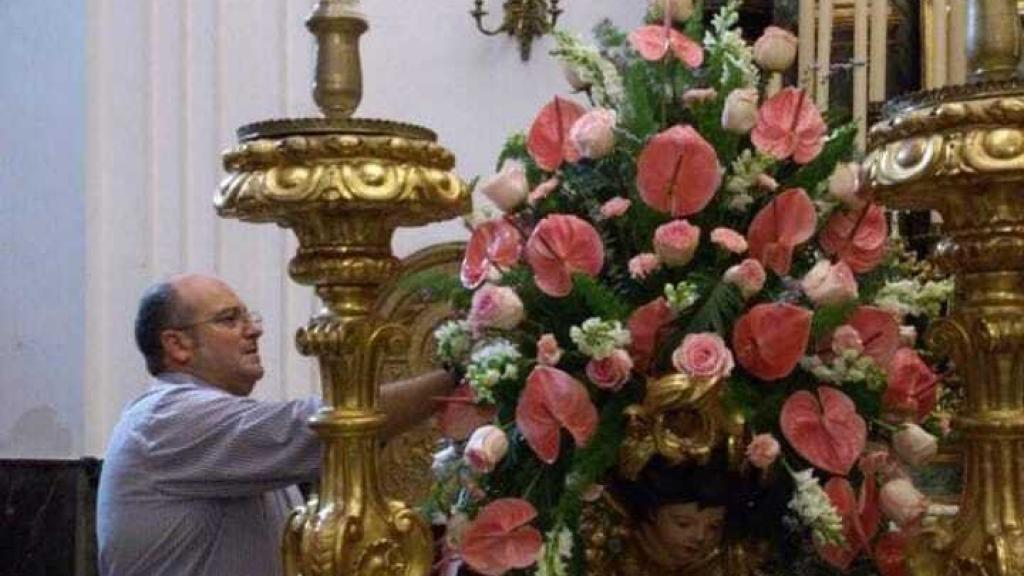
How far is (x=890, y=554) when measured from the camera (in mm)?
1541

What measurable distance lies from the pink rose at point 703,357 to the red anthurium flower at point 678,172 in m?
0.12

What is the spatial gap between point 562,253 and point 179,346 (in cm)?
115

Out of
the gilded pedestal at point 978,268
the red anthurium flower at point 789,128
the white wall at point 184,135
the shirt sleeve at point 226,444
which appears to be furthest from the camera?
the white wall at point 184,135

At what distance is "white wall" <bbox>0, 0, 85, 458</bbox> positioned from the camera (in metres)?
4.08

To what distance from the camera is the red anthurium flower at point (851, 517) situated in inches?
58.9

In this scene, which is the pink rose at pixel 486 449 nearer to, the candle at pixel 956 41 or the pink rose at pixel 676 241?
the pink rose at pixel 676 241

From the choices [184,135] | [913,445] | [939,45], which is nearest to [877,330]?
[913,445]

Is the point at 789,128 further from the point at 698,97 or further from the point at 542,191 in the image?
the point at 542,191

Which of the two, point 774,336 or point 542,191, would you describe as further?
point 542,191

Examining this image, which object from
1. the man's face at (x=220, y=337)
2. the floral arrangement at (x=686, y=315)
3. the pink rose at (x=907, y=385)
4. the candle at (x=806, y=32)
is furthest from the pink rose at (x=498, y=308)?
the candle at (x=806, y=32)

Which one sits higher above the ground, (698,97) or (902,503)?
(698,97)

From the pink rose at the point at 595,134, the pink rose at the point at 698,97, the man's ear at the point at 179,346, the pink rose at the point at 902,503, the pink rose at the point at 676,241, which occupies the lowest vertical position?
the pink rose at the point at 902,503

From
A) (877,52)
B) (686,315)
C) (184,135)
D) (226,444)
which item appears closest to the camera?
(686,315)

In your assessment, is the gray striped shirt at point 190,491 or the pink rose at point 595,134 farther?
the gray striped shirt at point 190,491
